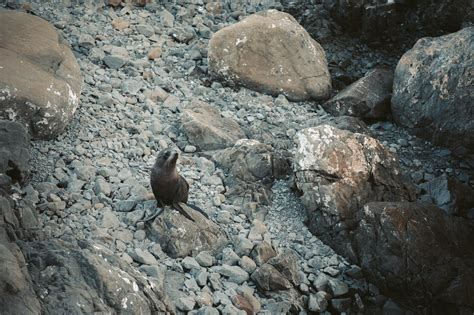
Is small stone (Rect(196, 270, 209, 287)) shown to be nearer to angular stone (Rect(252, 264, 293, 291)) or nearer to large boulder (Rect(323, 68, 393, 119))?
angular stone (Rect(252, 264, 293, 291))

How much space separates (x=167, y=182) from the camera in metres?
5.00

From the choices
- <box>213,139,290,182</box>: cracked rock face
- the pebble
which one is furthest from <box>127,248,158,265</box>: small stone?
<box>213,139,290,182</box>: cracked rock face

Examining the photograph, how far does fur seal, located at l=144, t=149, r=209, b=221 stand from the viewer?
500cm

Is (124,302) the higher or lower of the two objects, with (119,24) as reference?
higher

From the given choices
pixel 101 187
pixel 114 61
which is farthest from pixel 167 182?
pixel 114 61

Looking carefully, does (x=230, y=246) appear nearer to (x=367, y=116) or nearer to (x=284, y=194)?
(x=284, y=194)

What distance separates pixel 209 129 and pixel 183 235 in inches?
67.6

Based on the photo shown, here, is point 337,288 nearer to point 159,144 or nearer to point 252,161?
point 252,161

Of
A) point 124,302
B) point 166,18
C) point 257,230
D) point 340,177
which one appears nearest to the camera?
point 124,302

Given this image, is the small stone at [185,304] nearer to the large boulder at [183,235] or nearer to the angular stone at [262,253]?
the large boulder at [183,235]

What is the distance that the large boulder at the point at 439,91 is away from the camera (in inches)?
255

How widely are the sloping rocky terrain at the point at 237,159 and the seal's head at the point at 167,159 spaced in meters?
0.41

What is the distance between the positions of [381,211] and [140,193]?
2.24 m

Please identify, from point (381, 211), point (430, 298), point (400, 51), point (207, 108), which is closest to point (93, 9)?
point (207, 108)
